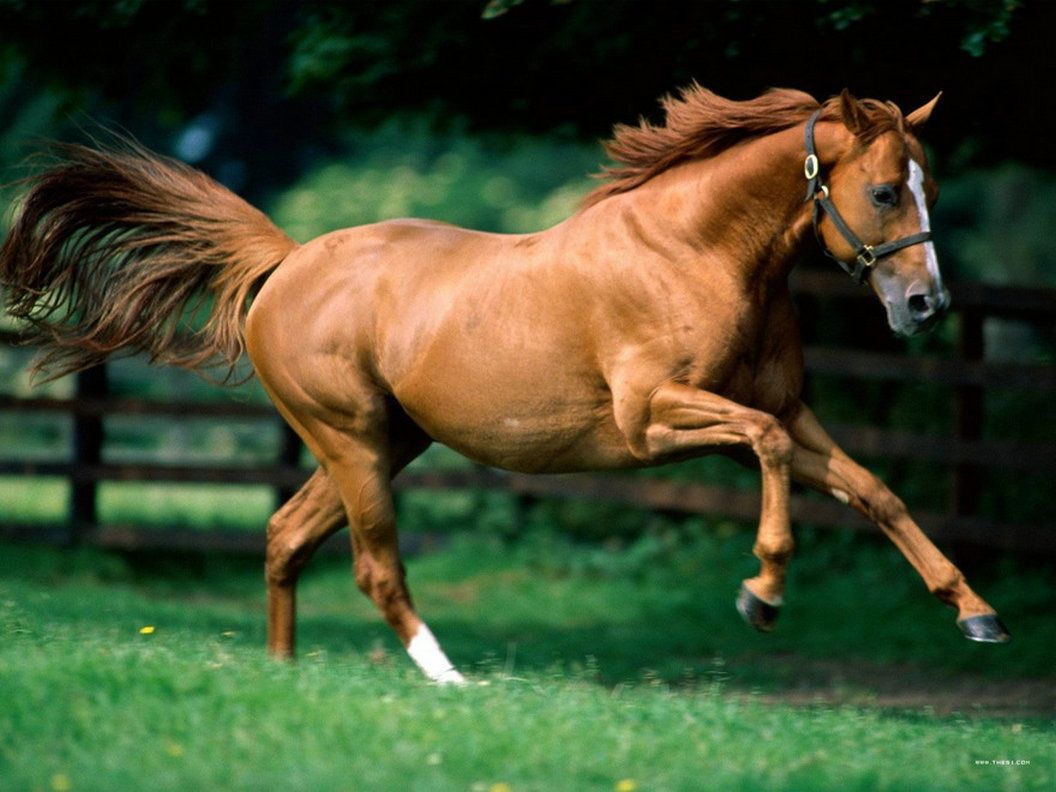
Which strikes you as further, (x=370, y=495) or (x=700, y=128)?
(x=370, y=495)

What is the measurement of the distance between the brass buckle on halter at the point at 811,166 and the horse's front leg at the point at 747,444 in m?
0.92

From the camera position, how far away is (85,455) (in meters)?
12.0

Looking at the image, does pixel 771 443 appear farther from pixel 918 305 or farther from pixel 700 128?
pixel 700 128

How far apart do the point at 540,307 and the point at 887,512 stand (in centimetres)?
163

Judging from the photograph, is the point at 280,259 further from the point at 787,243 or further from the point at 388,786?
the point at 388,786

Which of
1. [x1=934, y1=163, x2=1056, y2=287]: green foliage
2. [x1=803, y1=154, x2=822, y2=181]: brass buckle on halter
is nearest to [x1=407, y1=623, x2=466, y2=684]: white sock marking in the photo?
[x1=803, y1=154, x2=822, y2=181]: brass buckle on halter

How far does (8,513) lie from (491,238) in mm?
9084

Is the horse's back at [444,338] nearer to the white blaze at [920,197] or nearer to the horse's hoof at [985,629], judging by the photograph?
the white blaze at [920,197]

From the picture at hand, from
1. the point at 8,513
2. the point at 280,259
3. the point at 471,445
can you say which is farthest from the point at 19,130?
the point at 471,445

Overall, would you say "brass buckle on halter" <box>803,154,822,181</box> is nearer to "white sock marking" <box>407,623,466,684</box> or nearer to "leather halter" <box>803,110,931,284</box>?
"leather halter" <box>803,110,931,284</box>

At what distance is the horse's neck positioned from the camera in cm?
584

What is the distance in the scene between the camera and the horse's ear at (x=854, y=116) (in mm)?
5520

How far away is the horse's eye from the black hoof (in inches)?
59.8

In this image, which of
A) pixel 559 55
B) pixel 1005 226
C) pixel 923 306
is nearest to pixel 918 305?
pixel 923 306
